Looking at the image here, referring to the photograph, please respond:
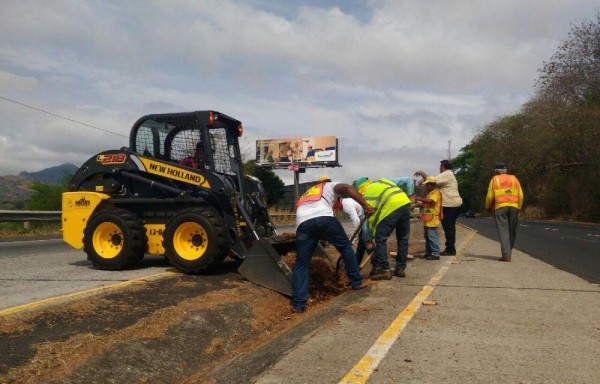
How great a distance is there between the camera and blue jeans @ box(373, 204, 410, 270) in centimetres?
799

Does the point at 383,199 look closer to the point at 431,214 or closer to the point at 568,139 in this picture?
the point at 431,214

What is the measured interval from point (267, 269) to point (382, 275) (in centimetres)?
182

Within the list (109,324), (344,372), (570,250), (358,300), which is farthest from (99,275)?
(570,250)

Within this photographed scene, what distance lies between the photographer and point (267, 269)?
23.0 ft

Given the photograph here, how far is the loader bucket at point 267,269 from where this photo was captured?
6.88 metres

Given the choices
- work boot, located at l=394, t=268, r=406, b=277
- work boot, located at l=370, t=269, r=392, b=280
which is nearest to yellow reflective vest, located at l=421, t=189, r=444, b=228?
work boot, located at l=394, t=268, r=406, b=277

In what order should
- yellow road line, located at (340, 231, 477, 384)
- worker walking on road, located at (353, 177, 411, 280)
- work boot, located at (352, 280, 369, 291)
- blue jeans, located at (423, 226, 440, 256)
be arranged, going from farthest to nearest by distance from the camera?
blue jeans, located at (423, 226, 440, 256) → worker walking on road, located at (353, 177, 411, 280) → work boot, located at (352, 280, 369, 291) → yellow road line, located at (340, 231, 477, 384)

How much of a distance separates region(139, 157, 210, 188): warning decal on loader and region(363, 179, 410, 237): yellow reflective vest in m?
2.47

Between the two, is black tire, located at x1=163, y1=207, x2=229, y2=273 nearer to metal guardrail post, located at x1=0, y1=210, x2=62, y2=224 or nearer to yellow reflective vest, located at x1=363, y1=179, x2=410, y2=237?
yellow reflective vest, located at x1=363, y1=179, x2=410, y2=237

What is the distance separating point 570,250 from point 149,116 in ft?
35.0

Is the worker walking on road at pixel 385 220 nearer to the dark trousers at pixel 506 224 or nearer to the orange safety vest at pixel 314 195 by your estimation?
the orange safety vest at pixel 314 195

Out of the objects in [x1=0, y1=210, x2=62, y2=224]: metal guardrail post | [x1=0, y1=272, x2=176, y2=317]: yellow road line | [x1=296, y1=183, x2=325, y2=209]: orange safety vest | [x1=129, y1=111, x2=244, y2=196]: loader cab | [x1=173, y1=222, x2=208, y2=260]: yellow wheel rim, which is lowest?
[x1=0, y1=272, x2=176, y2=317]: yellow road line

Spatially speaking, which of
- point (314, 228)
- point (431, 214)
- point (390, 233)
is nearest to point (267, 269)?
point (314, 228)

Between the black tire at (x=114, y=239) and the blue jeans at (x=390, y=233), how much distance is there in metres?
3.64
